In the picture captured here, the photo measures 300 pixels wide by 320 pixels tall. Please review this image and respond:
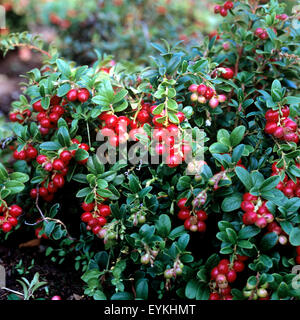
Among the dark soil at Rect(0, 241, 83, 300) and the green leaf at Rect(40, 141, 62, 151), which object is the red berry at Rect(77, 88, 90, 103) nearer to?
the green leaf at Rect(40, 141, 62, 151)

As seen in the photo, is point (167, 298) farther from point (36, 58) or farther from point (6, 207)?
point (36, 58)

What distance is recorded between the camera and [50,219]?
1.57 metres

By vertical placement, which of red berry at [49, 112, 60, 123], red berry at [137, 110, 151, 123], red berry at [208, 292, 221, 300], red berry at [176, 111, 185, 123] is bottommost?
red berry at [208, 292, 221, 300]

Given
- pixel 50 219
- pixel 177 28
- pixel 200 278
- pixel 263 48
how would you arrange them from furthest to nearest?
pixel 177 28 < pixel 263 48 < pixel 50 219 < pixel 200 278

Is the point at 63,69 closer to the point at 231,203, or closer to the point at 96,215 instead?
the point at 96,215

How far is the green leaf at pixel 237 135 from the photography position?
139cm

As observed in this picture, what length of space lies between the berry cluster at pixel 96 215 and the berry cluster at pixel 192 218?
1.00 feet

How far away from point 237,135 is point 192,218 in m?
0.37

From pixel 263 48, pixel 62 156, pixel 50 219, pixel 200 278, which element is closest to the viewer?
pixel 200 278

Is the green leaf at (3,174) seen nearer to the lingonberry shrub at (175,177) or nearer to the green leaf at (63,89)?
the lingonberry shrub at (175,177)

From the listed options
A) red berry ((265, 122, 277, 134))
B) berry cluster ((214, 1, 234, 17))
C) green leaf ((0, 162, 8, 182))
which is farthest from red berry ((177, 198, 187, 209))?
berry cluster ((214, 1, 234, 17))

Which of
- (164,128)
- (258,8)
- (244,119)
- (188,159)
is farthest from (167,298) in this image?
(258,8)

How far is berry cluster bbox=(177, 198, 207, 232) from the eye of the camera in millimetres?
1355

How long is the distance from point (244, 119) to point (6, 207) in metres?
1.10
